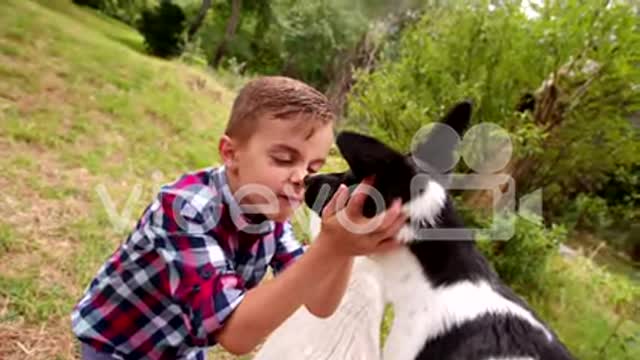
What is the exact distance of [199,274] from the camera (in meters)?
1.32

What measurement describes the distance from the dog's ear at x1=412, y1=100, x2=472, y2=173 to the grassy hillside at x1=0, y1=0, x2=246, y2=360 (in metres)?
1.86

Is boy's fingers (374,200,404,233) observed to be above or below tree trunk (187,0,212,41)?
above

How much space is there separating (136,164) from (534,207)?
3558mm

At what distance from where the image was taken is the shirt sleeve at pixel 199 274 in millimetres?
1279

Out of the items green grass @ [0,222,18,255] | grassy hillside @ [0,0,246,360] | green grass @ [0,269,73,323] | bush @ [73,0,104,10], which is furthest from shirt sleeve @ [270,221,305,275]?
bush @ [73,0,104,10]

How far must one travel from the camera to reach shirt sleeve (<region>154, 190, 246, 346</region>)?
1.28 m

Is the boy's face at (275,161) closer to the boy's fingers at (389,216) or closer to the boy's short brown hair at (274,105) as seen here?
the boy's short brown hair at (274,105)

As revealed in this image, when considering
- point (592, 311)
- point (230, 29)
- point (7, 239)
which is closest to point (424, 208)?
point (7, 239)

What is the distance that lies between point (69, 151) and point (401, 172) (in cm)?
430

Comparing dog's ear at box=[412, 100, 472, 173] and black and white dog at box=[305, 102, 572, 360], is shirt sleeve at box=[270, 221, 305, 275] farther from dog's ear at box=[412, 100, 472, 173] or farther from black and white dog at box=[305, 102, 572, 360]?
dog's ear at box=[412, 100, 472, 173]

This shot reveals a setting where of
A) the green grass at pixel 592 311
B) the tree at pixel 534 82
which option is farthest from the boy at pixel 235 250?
the tree at pixel 534 82

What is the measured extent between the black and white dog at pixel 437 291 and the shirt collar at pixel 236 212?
0.52 feet

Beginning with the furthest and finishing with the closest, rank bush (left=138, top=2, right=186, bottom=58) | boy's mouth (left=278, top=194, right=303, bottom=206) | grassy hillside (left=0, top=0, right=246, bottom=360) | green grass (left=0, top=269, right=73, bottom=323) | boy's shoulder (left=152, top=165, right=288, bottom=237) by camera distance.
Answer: bush (left=138, top=2, right=186, bottom=58), grassy hillside (left=0, top=0, right=246, bottom=360), green grass (left=0, top=269, right=73, bottom=323), boy's mouth (left=278, top=194, right=303, bottom=206), boy's shoulder (left=152, top=165, right=288, bottom=237)

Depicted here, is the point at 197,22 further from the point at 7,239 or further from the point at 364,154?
the point at 364,154
